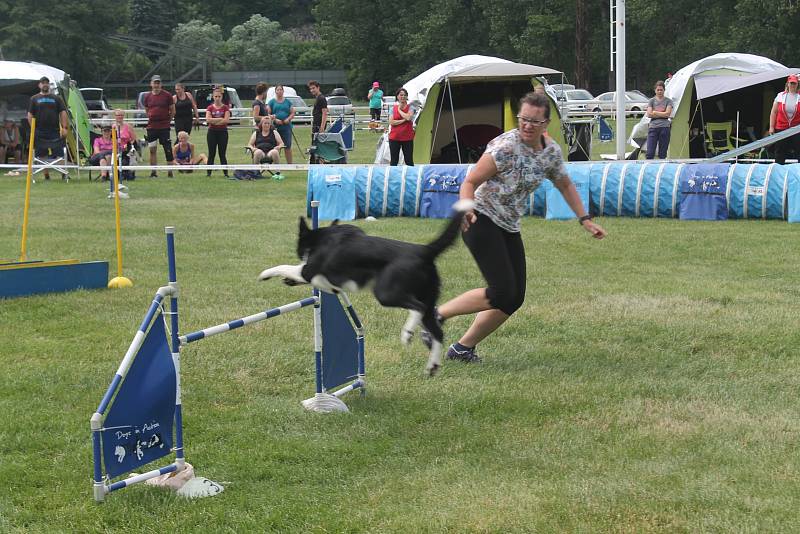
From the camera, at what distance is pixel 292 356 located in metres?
6.42

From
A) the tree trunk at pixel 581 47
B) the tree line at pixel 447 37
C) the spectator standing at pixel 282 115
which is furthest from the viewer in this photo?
the tree line at pixel 447 37

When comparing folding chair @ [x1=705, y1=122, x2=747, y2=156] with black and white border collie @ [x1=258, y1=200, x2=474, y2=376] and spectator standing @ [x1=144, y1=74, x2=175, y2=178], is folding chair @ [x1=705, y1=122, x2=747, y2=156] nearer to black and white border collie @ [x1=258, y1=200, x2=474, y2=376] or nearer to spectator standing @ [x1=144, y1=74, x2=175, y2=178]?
spectator standing @ [x1=144, y1=74, x2=175, y2=178]

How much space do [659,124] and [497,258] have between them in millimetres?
13000

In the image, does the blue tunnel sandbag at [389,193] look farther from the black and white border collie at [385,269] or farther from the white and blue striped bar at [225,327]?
the black and white border collie at [385,269]

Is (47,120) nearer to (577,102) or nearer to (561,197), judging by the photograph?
(561,197)

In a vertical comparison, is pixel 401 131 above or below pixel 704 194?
above

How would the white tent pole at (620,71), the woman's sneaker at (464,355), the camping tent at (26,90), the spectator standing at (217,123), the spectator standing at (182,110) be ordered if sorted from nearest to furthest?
1. the woman's sneaker at (464,355)
2. the white tent pole at (620,71)
3. the spectator standing at (217,123)
4. the spectator standing at (182,110)
5. the camping tent at (26,90)

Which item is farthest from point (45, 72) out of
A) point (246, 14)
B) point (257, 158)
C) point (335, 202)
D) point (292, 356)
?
point (246, 14)

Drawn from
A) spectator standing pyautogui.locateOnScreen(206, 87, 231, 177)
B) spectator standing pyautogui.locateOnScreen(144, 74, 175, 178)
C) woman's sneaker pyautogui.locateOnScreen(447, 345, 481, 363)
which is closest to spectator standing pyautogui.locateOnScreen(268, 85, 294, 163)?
spectator standing pyautogui.locateOnScreen(206, 87, 231, 177)

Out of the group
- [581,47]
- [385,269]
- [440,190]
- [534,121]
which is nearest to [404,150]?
[440,190]

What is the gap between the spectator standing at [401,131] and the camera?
16688 millimetres

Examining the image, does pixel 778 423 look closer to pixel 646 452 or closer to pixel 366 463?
pixel 646 452

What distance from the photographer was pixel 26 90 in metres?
20.6

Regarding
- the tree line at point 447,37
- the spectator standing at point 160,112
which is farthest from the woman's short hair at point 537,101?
the tree line at point 447,37
